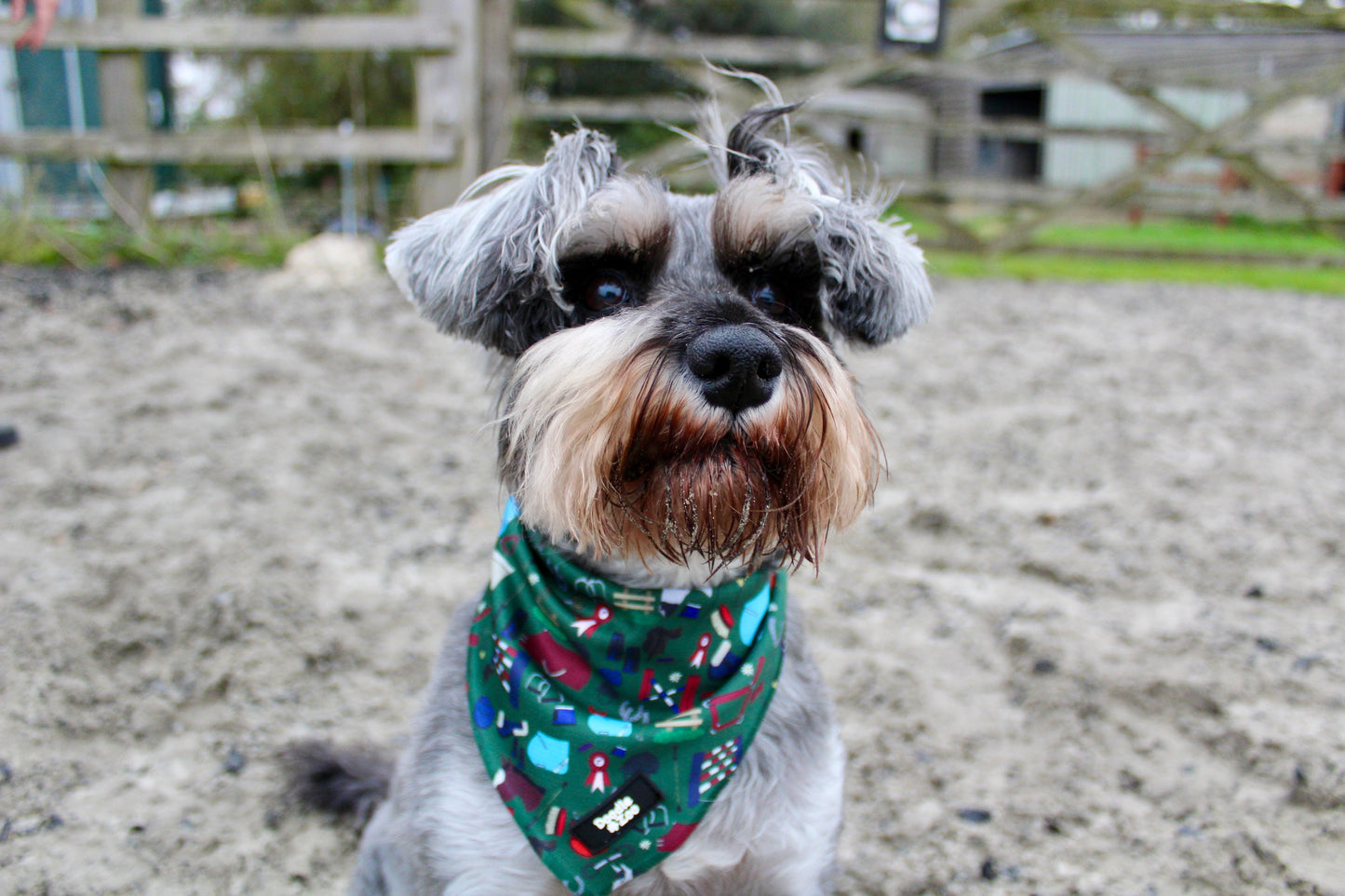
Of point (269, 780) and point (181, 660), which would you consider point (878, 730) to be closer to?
point (269, 780)

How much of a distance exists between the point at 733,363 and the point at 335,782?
1.87 metres

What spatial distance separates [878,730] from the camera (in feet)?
10.8

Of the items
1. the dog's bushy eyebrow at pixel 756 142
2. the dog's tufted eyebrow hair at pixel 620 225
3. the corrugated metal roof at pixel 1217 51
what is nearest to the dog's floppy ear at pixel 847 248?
the dog's bushy eyebrow at pixel 756 142

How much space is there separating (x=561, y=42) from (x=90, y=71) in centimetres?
611

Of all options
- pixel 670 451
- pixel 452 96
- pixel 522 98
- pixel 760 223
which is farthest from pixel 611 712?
pixel 522 98

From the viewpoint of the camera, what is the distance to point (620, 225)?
2.00 m

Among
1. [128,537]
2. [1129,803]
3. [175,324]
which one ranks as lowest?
[1129,803]

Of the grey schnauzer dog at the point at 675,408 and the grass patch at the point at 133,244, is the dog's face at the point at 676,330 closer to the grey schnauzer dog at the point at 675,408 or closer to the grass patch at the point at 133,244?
the grey schnauzer dog at the point at 675,408

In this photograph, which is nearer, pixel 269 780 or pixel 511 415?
pixel 511 415

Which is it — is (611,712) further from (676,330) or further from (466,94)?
(466,94)

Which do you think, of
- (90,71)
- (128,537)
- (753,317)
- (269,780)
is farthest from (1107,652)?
(90,71)

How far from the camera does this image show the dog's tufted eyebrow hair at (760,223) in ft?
6.71

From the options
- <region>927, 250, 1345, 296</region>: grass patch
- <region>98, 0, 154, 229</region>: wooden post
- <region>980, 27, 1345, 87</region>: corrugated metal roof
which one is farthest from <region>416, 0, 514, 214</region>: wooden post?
<region>980, 27, 1345, 87</region>: corrugated metal roof

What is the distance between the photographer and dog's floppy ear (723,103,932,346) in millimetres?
2189
